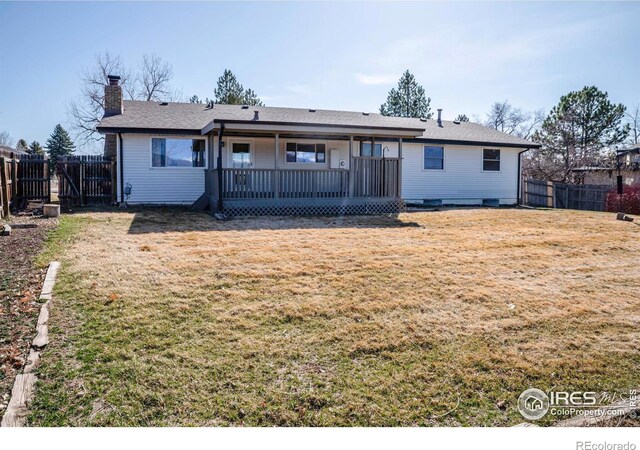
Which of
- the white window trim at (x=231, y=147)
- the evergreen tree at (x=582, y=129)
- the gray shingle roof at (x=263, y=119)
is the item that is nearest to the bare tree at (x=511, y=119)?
the evergreen tree at (x=582, y=129)

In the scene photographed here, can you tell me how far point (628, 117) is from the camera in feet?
108

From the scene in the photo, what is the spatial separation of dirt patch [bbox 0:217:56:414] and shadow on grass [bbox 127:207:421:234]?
7.25 ft

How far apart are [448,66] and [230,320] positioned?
9.12 m

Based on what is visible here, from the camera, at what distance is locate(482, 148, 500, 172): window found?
64.2ft

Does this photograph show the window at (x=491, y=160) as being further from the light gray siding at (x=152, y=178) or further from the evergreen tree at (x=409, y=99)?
the evergreen tree at (x=409, y=99)

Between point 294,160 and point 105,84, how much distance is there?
2488cm

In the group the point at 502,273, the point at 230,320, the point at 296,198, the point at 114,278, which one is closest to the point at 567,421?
the point at 230,320

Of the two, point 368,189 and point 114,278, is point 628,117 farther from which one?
point 114,278

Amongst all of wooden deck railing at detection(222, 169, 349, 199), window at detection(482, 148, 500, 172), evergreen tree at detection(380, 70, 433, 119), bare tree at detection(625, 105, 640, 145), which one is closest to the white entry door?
wooden deck railing at detection(222, 169, 349, 199)

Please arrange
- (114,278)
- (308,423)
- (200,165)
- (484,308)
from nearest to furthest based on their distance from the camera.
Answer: (308,423) < (484,308) < (114,278) < (200,165)

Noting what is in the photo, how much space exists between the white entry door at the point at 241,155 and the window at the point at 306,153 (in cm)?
152

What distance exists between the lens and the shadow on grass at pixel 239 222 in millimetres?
10242

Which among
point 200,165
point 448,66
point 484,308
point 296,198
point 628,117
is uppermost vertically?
point 628,117

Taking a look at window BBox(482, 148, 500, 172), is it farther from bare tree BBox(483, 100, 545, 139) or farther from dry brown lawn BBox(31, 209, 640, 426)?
bare tree BBox(483, 100, 545, 139)
